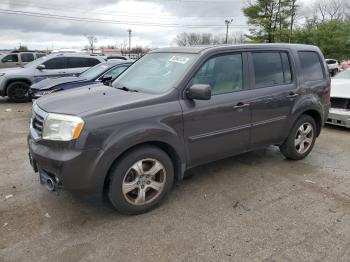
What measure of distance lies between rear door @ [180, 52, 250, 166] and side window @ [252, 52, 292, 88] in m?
0.25

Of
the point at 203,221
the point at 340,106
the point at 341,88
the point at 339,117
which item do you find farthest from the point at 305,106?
the point at 341,88

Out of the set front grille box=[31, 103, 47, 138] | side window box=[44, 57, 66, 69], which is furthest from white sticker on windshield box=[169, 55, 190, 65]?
side window box=[44, 57, 66, 69]

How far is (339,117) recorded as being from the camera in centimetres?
711

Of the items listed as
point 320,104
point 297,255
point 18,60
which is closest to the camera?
point 297,255

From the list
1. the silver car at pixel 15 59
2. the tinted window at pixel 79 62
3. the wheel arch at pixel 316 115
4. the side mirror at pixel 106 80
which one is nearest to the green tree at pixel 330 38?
the silver car at pixel 15 59

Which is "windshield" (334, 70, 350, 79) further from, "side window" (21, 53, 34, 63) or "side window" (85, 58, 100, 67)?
"side window" (21, 53, 34, 63)

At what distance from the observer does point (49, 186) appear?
128 inches

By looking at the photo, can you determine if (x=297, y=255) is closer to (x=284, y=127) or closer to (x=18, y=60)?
(x=284, y=127)

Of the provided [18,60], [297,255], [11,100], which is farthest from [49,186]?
[18,60]

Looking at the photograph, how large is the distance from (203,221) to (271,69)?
238 cm

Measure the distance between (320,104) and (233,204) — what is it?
8.25 feet

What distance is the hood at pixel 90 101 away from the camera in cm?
320

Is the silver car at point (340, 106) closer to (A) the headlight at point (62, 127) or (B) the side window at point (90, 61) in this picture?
(A) the headlight at point (62, 127)

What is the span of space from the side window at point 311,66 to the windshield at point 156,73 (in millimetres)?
2077
